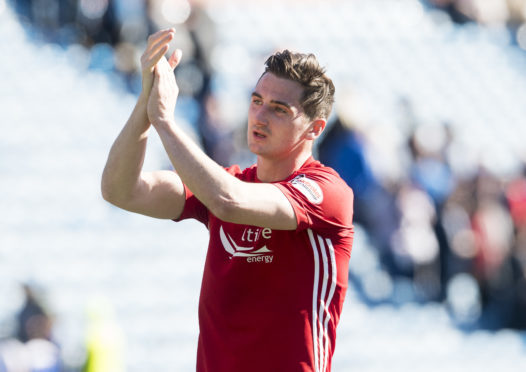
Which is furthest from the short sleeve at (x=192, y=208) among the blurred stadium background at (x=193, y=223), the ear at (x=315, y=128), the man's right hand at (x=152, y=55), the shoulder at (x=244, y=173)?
the blurred stadium background at (x=193, y=223)

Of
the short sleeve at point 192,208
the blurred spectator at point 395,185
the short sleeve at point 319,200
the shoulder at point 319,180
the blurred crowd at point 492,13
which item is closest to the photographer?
the short sleeve at point 319,200

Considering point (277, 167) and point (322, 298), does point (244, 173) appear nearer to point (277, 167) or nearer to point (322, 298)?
point (277, 167)

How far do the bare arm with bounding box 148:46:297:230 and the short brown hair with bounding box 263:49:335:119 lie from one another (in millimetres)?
510

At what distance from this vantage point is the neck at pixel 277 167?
318cm

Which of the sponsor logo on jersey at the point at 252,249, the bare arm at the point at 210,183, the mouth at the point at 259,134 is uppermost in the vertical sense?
the mouth at the point at 259,134

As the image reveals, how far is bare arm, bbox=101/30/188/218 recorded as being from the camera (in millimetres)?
2744

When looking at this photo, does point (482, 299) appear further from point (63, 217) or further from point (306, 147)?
point (306, 147)

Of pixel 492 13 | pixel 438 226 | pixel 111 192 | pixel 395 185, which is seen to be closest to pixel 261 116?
pixel 111 192

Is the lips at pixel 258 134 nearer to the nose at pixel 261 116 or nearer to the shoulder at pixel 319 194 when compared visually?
the nose at pixel 261 116

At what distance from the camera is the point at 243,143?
8.77 m

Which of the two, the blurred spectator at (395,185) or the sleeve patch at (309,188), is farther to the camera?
the blurred spectator at (395,185)

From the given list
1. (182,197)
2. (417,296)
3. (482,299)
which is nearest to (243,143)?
(417,296)

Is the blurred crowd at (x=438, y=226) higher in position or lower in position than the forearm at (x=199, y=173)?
higher

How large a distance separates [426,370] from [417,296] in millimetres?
838
